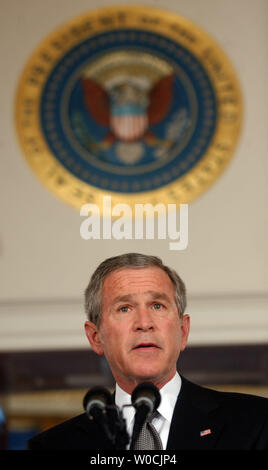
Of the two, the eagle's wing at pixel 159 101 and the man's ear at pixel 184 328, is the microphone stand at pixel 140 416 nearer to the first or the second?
the man's ear at pixel 184 328

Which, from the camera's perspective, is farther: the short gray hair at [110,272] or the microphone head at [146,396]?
the short gray hair at [110,272]

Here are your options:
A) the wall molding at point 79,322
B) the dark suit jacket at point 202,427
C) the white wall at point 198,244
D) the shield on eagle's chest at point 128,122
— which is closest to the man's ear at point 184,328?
the dark suit jacket at point 202,427

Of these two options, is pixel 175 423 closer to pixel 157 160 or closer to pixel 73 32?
pixel 157 160

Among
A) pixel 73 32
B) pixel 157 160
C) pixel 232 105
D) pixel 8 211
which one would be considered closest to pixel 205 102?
pixel 232 105

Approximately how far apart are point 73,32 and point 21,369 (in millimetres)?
2628

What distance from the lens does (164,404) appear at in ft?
5.11

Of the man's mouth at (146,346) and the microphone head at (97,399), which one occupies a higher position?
the man's mouth at (146,346)

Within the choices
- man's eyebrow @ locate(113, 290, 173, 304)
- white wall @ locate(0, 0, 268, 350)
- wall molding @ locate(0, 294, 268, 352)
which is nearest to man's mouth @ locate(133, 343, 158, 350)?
man's eyebrow @ locate(113, 290, 173, 304)

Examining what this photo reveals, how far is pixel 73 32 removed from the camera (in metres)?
5.99

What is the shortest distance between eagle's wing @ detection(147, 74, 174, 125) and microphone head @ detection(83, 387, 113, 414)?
15.2ft

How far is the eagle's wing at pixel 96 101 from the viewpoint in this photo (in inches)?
232

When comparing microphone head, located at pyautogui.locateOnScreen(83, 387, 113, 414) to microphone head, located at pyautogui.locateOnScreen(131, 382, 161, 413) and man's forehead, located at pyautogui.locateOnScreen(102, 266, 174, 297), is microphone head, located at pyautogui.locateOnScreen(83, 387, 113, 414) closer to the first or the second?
microphone head, located at pyautogui.locateOnScreen(131, 382, 161, 413)

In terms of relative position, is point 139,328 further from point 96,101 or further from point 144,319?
point 96,101

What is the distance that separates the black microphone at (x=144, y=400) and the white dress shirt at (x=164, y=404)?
11 cm
